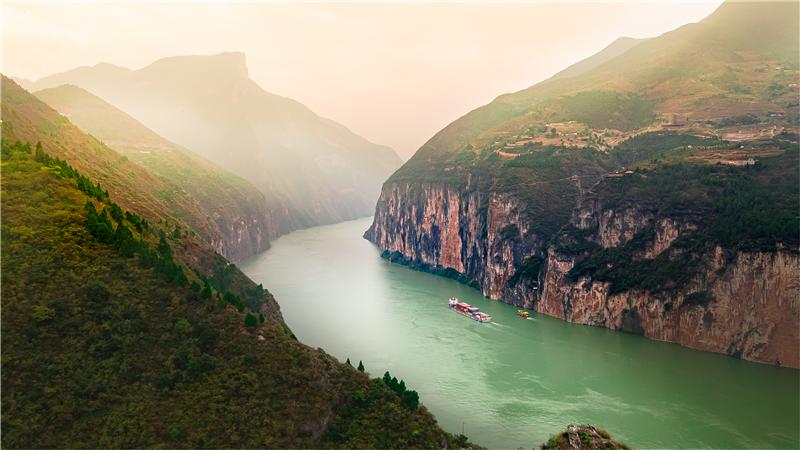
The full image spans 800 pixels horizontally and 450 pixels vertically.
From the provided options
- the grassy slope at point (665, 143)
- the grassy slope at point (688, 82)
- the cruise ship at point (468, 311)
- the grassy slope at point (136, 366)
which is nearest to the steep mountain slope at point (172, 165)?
the grassy slope at point (665, 143)

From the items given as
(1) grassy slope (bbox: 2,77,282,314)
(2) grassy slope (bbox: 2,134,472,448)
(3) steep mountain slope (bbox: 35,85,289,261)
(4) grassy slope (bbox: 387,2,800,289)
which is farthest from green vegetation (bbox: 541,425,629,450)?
(3) steep mountain slope (bbox: 35,85,289,261)

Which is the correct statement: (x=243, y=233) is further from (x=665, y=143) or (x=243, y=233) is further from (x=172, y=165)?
(x=665, y=143)

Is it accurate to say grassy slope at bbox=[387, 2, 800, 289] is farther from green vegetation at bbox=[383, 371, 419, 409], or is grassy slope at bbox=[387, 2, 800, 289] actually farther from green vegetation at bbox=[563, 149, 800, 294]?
green vegetation at bbox=[383, 371, 419, 409]

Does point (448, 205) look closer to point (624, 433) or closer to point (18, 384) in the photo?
point (624, 433)

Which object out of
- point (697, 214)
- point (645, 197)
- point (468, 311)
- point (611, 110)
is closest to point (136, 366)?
point (468, 311)

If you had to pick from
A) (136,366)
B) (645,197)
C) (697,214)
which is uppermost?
(645,197)

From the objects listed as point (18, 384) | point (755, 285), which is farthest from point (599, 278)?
point (18, 384)
